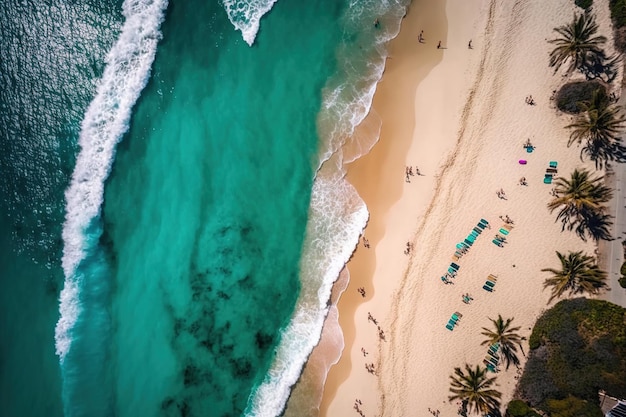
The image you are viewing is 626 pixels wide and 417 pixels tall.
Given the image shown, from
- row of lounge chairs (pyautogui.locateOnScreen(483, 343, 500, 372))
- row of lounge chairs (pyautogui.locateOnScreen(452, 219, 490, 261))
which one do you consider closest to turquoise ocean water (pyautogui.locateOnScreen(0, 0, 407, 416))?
row of lounge chairs (pyautogui.locateOnScreen(452, 219, 490, 261))

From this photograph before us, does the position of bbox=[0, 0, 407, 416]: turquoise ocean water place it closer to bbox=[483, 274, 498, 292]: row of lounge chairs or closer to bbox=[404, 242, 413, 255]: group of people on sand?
bbox=[404, 242, 413, 255]: group of people on sand

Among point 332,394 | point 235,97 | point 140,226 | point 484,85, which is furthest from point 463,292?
point 140,226

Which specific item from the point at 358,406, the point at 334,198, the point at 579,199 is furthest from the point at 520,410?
the point at 334,198

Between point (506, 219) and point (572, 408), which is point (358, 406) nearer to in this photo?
point (572, 408)

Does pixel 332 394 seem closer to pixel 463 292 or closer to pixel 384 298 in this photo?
pixel 384 298

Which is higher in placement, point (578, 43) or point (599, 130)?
point (578, 43)
